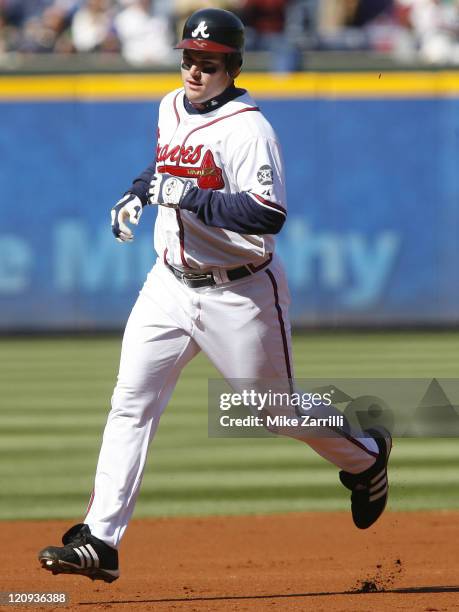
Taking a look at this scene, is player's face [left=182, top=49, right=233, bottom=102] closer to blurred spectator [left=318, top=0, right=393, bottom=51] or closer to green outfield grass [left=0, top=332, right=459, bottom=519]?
green outfield grass [left=0, top=332, right=459, bottom=519]

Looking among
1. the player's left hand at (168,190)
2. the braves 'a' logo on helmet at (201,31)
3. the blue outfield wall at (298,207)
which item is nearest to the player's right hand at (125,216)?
the player's left hand at (168,190)

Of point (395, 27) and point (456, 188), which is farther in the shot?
point (395, 27)

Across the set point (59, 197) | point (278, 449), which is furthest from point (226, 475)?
point (59, 197)

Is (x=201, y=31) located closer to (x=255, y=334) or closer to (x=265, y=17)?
(x=255, y=334)

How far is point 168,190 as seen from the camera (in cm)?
469

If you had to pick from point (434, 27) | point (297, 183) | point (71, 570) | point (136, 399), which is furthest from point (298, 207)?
point (71, 570)

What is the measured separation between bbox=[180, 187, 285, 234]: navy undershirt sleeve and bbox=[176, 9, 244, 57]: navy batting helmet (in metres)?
0.55

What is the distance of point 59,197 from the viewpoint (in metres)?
13.9

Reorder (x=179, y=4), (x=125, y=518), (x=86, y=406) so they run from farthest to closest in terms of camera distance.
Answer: (x=179, y=4) → (x=86, y=406) → (x=125, y=518)

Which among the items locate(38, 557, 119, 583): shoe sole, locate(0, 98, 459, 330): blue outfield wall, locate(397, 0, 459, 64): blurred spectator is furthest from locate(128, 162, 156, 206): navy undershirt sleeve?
locate(397, 0, 459, 64): blurred spectator

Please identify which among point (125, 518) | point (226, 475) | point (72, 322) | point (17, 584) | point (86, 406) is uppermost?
point (125, 518)

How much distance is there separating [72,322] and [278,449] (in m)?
5.77

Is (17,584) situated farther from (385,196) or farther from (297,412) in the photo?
(385,196)

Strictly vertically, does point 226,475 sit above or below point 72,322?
above
